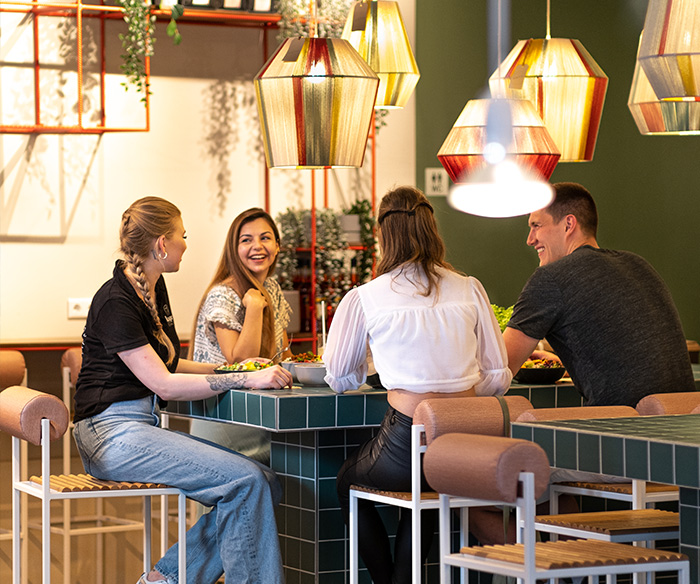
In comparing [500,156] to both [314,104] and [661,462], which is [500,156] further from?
[661,462]

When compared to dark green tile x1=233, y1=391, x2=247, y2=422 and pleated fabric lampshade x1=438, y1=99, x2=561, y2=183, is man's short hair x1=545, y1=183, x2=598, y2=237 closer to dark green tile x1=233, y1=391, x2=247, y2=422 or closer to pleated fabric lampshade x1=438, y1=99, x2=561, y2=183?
pleated fabric lampshade x1=438, y1=99, x2=561, y2=183

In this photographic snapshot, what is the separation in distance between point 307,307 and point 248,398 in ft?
8.02

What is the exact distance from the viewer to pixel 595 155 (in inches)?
243

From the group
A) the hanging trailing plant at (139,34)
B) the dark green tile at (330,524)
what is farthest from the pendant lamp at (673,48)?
the hanging trailing plant at (139,34)

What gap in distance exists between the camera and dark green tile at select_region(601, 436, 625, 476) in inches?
83.1

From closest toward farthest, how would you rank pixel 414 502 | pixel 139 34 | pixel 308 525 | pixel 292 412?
pixel 414 502 < pixel 292 412 < pixel 308 525 < pixel 139 34

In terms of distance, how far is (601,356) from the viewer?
330cm

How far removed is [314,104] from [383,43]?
79cm

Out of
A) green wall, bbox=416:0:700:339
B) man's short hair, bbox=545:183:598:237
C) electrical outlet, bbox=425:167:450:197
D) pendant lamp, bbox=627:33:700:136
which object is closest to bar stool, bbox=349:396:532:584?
man's short hair, bbox=545:183:598:237

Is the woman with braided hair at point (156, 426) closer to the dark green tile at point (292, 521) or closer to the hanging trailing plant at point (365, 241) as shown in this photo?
the dark green tile at point (292, 521)

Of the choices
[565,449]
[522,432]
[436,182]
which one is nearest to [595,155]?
[436,182]

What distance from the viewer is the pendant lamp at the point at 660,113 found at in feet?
10.9

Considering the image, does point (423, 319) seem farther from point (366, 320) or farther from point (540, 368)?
point (540, 368)

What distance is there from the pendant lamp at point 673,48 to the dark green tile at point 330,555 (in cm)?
163
